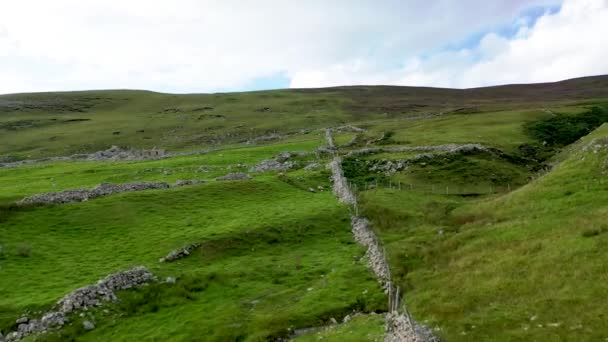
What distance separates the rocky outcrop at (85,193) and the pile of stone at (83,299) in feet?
69.4

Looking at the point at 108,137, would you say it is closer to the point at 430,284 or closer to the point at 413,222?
the point at 413,222

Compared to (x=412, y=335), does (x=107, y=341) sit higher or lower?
lower

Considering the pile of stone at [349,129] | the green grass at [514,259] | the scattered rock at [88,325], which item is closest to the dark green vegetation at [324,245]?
the green grass at [514,259]

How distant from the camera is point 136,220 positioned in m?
50.1

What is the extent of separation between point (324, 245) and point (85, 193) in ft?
88.5

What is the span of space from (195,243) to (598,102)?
377 ft

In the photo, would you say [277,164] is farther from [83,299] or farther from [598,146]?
[83,299]

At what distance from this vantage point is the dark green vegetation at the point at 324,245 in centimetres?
2741

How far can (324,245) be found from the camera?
4384 cm

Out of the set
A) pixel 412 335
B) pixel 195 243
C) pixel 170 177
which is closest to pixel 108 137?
pixel 170 177

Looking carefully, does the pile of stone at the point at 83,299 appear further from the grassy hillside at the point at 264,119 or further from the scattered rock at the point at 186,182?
the grassy hillside at the point at 264,119

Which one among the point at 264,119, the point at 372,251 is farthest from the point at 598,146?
the point at 264,119

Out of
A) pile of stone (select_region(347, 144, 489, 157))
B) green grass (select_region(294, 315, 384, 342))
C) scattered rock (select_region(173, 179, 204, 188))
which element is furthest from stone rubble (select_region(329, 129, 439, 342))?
pile of stone (select_region(347, 144, 489, 157))

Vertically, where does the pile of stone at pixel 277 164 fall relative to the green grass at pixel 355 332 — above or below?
above
